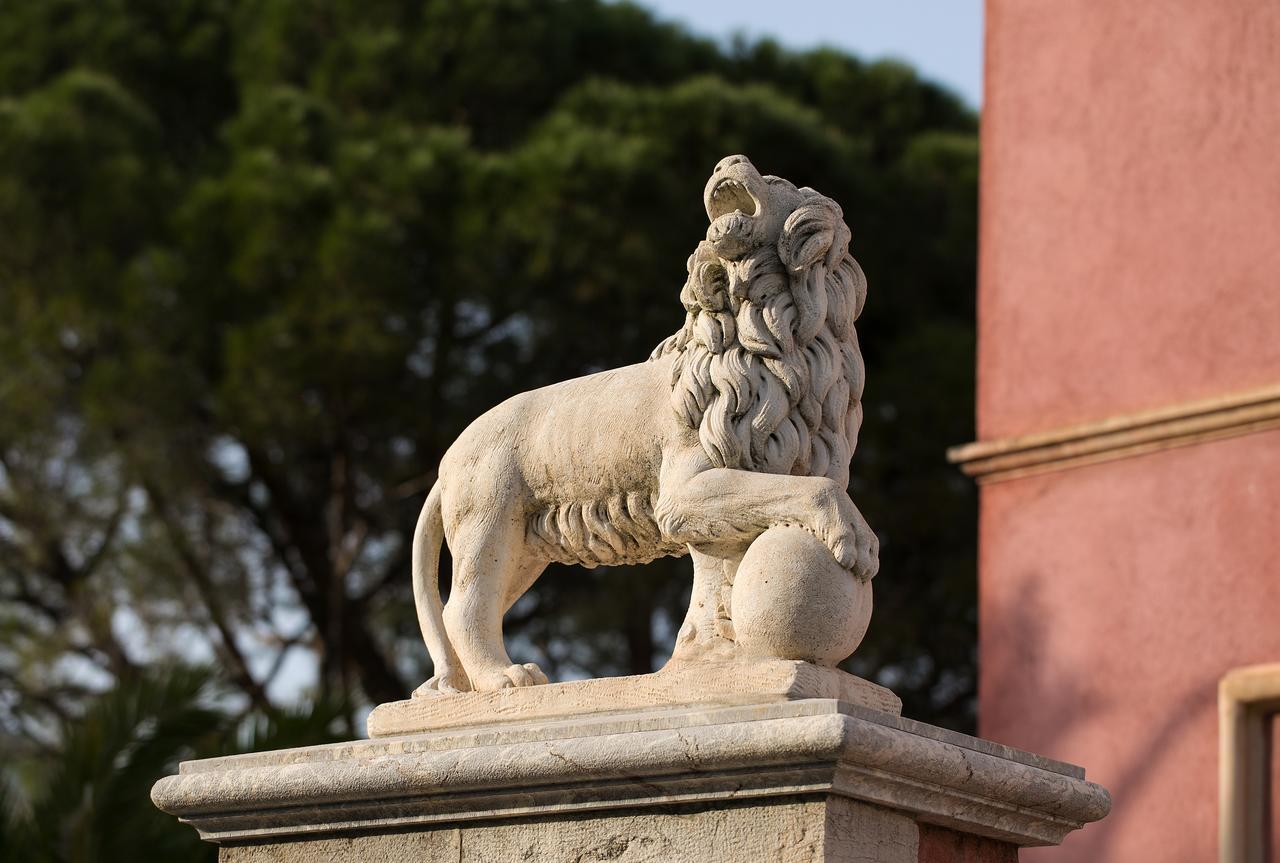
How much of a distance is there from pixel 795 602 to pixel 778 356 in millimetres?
441

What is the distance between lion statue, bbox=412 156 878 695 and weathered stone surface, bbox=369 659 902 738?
0.19 feet

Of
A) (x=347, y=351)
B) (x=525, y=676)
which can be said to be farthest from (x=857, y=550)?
(x=347, y=351)

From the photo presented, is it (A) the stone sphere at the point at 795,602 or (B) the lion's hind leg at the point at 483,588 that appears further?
(B) the lion's hind leg at the point at 483,588

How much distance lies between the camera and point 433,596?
12.2ft

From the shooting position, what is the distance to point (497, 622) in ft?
11.8

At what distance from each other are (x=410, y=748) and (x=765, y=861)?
28.0 inches

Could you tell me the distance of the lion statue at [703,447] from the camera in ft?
10.8

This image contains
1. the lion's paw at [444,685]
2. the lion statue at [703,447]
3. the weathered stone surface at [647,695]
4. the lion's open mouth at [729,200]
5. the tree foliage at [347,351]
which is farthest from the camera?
the tree foliage at [347,351]

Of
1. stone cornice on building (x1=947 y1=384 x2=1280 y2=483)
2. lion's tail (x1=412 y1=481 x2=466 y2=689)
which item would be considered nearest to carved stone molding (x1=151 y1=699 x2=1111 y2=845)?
lion's tail (x1=412 y1=481 x2=466 y2=689)

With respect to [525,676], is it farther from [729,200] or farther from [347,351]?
[347,351]

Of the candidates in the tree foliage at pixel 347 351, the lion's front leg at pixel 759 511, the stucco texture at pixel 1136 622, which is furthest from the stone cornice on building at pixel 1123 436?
the lion's front leg at pixel 759 511

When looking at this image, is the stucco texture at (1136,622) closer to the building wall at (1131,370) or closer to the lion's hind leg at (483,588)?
the building wall at (1131,370)

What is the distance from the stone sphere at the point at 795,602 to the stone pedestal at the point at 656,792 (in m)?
0.06

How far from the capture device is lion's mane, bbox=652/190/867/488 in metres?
3.30
